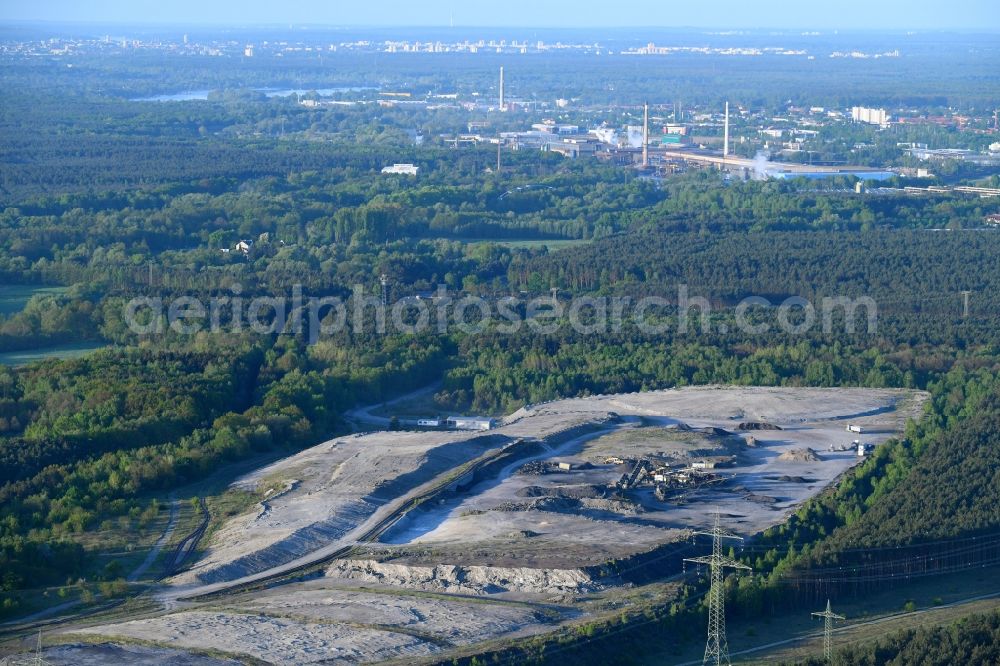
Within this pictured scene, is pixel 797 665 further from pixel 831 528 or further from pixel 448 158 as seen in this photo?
pixel 448 158

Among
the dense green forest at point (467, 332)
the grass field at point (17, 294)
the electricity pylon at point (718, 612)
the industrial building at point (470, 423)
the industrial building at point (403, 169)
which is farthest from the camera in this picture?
the industrial building at point (403, 169)

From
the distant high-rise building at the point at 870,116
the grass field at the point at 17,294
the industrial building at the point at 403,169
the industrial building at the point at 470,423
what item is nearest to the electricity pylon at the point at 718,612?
the industrial building at the point at 470,423

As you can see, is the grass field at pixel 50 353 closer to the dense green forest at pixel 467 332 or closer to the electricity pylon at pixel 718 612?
the dense green forest at pixel 467 332

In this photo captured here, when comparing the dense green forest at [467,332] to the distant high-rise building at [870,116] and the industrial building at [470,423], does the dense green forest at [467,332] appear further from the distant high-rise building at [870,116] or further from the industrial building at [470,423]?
the distant high-rise building at [870,116]

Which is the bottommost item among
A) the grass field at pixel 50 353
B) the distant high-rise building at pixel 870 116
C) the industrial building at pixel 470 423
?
the distant high-rise building at pixel 870 116

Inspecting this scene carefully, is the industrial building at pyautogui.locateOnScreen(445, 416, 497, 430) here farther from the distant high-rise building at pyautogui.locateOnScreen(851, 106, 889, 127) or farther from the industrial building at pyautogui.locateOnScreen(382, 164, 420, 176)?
the distant high-rise building at pyautogui.locateOnScreen(851, 106, 889, 127)

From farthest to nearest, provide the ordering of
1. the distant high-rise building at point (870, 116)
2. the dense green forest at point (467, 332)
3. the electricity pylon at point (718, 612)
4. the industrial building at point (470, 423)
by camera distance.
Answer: the distant high-rise building at point (870, 116) < the industrial building at point (470, 423) < the dense green forest at point (467, 332) < the electricity pylon at point (718, 612)

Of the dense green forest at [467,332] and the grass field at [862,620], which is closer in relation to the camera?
the grass field at [862,620]

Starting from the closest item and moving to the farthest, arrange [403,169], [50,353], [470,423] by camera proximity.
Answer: [470,423], [50,353], [403,169]

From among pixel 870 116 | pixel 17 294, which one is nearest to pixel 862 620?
pixel 17 294

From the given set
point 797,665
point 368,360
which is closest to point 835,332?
point 368,360

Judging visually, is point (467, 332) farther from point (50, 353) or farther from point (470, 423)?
point (50, 353)

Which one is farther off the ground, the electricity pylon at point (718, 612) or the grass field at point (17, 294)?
the electricity pylon at point (718, 612)
